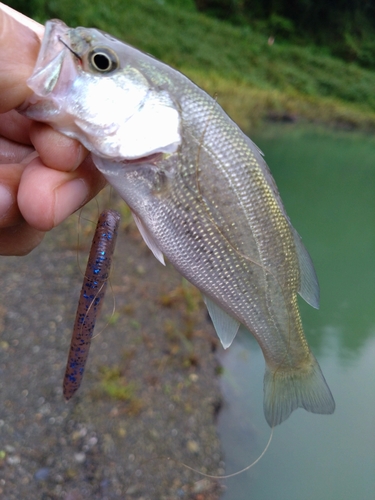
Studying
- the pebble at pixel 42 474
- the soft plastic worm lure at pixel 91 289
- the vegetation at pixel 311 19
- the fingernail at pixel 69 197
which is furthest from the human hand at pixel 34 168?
the vegetation at pixel 311 19

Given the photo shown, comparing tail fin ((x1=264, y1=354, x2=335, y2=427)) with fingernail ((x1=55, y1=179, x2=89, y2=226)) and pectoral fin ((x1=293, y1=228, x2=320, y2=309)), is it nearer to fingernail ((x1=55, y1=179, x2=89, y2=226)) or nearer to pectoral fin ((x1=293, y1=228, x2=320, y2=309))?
pectoral fin ((x1=293, y1=228, x2=320, y2=309))

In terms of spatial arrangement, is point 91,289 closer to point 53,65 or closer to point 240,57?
point 53,65

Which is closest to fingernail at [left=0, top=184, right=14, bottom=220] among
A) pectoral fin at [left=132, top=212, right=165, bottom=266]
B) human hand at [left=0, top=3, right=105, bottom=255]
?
human hand at [left=0, top=3, right=105, bottom=255]

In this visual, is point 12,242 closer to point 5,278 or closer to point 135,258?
point 5,278

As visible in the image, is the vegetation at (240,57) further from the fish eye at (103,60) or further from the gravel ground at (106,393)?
the fish eye at (103,60)

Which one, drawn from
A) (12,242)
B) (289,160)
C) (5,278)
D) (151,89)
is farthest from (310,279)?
(289,160)

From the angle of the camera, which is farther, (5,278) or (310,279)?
(5,278)
